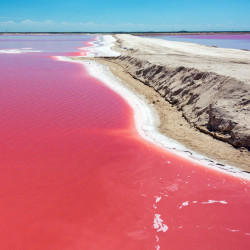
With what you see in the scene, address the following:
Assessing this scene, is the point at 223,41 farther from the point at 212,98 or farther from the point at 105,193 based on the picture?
the point at 105,193

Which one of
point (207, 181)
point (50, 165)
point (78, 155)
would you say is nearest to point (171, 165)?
point (207, 181)

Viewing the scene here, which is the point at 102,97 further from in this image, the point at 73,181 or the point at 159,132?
the point at 73,181

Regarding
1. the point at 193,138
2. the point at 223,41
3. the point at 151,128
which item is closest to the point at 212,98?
the point at 193,138

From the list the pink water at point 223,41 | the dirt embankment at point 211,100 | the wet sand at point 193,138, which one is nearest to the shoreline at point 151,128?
the wet sand at point 193,138

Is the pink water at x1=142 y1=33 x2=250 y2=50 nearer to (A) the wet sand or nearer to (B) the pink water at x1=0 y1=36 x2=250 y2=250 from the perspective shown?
(A) the wet sand

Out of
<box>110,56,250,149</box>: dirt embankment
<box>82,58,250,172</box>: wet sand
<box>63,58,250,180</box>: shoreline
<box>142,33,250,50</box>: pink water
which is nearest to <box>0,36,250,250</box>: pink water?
<box>63,58,250,180</box>: shoreline

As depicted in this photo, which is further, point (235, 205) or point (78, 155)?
point (78, 155)

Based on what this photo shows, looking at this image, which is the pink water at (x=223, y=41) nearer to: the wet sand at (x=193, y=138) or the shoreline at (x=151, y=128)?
the shoreline at (x=151, y=128)
